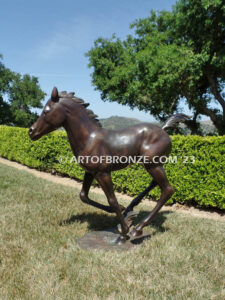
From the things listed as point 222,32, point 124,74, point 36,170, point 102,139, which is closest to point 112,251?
point 102,139

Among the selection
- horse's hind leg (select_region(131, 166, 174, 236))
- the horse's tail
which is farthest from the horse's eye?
the horse's tail

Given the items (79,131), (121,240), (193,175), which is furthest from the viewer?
(193,175)

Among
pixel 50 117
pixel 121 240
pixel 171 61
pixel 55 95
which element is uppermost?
pixel 171 61

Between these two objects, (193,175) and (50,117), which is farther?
(193,175)

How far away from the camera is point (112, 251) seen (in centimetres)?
311

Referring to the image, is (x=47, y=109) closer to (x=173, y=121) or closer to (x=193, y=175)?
(x=173, y=121)

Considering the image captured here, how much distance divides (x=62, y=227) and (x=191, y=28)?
1447 centimetres

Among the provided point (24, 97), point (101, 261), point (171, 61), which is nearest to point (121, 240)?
point (101, 261)

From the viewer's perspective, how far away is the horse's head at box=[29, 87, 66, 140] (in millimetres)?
3101

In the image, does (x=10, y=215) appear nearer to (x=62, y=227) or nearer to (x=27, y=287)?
(x=62, y=227)

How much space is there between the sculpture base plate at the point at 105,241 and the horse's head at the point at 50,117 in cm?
172

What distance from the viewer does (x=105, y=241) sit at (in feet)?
11.2

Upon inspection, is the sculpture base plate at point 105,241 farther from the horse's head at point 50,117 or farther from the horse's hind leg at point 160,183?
the horse's head at point 50,117

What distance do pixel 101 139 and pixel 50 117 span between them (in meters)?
0.77
